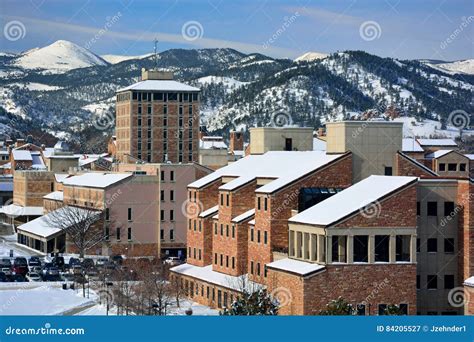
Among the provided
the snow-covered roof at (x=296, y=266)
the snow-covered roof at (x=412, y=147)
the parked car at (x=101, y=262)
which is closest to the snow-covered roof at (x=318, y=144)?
the snow-covered roof at (x=412, y=147)

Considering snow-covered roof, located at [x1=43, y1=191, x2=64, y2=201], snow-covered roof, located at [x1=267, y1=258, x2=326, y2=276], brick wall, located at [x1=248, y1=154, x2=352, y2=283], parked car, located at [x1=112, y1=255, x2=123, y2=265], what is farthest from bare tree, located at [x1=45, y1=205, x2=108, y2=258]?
snow-covered roof, located at [x1=267, y1=258, x2=326, y2=276]

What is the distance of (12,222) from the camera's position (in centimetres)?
10125

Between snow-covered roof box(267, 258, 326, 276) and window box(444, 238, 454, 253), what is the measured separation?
17.2 feet

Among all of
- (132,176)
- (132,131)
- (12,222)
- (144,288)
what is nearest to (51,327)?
(144,288)

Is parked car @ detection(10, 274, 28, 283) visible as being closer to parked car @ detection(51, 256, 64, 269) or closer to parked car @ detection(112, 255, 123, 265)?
parked car @ detection(51, 256, 64, 269)

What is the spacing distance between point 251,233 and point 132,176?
26635 millimetres

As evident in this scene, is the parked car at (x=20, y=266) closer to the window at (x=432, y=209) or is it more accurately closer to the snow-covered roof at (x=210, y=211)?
the snow-covered roof at (x=210, y=211)

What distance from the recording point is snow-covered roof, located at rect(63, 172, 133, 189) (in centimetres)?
7933

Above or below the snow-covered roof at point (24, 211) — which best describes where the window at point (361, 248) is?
above

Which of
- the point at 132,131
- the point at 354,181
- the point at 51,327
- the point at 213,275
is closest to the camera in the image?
the point at 51,327

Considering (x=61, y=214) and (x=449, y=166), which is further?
(x=449, y=166)

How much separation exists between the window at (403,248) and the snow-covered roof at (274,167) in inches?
267

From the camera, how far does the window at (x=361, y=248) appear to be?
42.7 meters

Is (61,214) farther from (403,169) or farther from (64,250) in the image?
(403,169)
